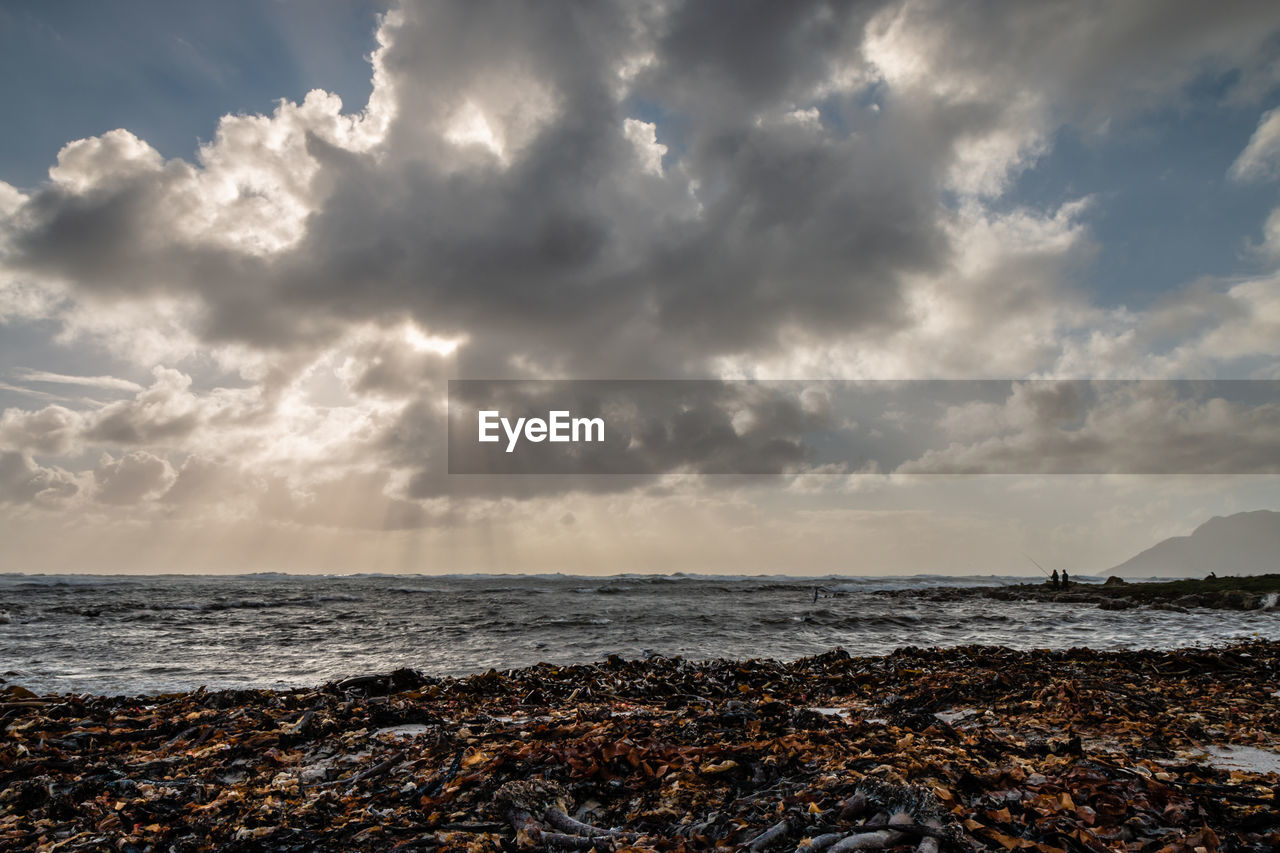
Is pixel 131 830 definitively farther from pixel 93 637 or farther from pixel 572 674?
pixel 93 637

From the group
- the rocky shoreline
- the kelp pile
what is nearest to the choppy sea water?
the rocky shoreline

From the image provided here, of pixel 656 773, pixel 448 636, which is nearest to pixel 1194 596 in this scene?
pixel 448 636

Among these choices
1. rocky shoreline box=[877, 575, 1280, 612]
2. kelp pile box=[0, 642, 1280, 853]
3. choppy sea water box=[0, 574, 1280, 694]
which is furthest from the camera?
rocky shoreline box=[877, 575, 1280, 612]

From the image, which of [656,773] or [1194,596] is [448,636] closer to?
[656,773]

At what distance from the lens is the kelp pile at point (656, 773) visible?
4.13 m

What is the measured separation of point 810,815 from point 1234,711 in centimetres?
744

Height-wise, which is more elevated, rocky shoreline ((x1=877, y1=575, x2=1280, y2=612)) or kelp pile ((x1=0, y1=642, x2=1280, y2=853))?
kelp pile ((x1=0, y1=642, x2=1280, y2=853))

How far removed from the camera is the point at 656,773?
209 inches

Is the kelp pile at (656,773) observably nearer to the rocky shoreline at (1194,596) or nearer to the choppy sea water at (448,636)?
the choppy sea water at (448,636)

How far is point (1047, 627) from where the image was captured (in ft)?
78.8

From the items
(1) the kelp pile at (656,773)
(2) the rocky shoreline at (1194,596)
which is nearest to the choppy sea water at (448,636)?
(2) the rocky shoreline at (1194,596)

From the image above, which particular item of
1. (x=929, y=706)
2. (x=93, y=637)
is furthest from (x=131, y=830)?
(x=93, y=637)

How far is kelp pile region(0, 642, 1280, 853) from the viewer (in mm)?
4129

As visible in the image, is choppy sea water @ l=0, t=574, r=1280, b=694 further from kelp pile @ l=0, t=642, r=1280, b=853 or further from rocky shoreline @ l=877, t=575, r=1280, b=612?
kelp pile @ l=0, t=642, r=1280, b=853
